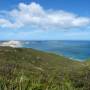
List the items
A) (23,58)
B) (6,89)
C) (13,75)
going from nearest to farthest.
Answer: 1. (6,89)
2. (13,75)
3. (23,58)

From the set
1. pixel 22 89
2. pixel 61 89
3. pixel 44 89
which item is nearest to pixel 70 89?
pixel 61 89

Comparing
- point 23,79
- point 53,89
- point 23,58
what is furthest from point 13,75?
point 23,58

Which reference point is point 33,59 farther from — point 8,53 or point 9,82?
point 9,82

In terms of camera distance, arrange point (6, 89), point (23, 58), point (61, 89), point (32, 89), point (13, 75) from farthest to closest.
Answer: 1. point (23, 58)
2. point (13, 75)
3. point (61, 89)
4. point (32, 89)
5. point (6, 89)

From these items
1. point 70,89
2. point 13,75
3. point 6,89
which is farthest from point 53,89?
point 13,75

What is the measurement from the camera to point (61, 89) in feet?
24.7

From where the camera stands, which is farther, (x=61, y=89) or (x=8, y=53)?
(x=8, y=53)

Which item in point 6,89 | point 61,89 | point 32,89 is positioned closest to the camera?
point 6,89

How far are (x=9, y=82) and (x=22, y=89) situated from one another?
0.68 meters

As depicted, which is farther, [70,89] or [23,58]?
[23,58]

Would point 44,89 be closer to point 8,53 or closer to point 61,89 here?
point 61,89

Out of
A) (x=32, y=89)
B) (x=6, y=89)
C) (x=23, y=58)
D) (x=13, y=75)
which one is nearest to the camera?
(x=6, y=89)

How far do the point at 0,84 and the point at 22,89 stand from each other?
0.52 metres

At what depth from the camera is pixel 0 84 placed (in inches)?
267
